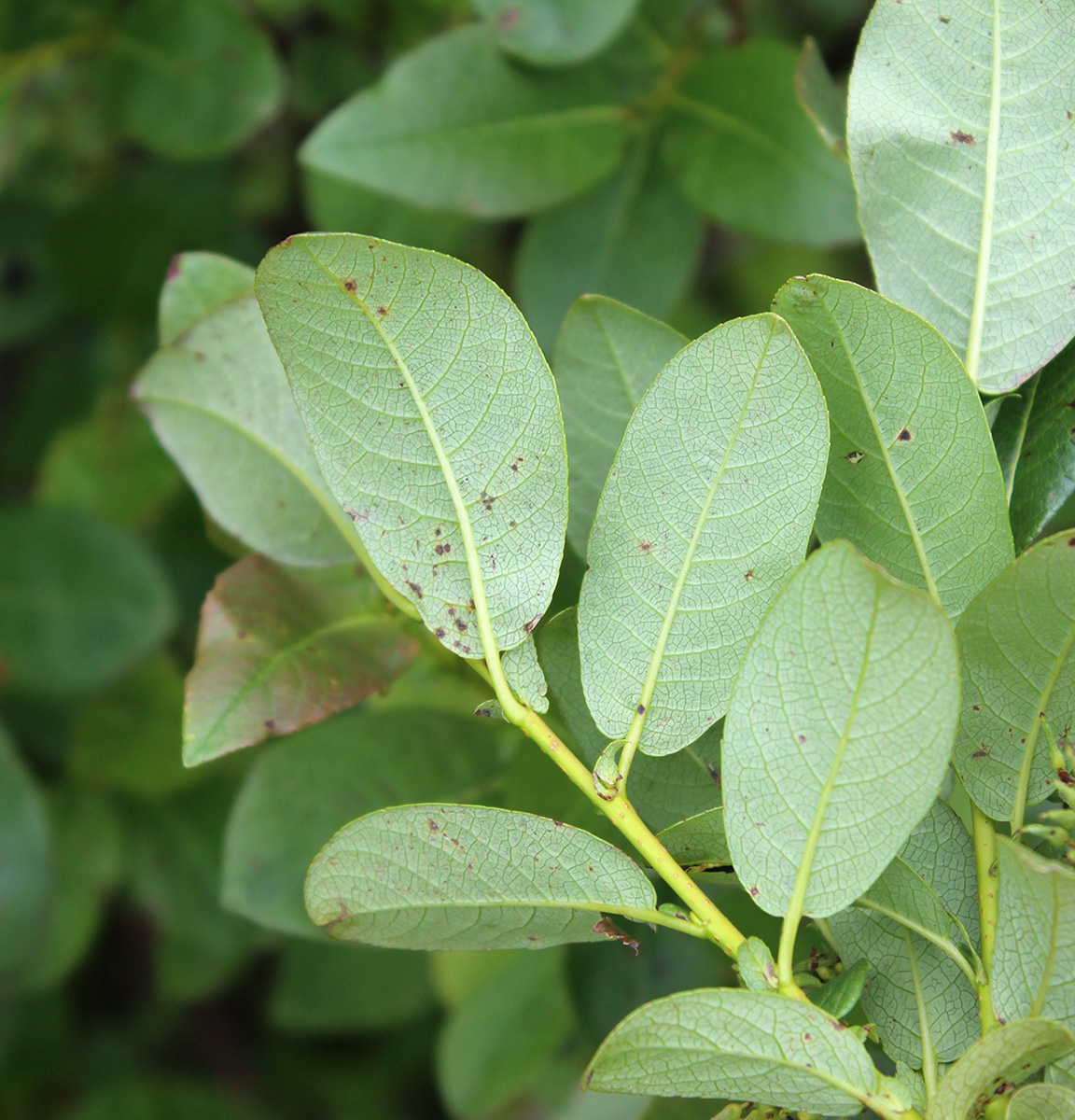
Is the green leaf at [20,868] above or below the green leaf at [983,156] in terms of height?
below

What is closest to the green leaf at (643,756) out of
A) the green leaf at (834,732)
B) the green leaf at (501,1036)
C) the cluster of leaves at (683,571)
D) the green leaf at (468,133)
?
the cluster of leaves at (683,571)

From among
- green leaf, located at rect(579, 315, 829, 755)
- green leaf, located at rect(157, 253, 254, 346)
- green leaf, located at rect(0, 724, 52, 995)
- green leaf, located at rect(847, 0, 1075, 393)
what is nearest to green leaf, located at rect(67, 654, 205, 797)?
green leaf, located at rect(0, 724, 52, 995)

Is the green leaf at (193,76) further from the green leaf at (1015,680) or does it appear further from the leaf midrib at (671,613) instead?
the green leaf at (1015,680)

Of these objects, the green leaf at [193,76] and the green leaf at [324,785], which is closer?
the green leaf at [324,785]

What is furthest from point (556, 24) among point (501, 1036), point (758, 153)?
point (501, 1036)

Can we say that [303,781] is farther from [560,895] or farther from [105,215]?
[105,215]

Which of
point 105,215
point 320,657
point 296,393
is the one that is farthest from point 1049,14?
point 105,215

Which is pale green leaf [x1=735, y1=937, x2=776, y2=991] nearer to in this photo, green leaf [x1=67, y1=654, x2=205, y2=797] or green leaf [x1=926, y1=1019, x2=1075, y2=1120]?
green leaf [x1=926, y1=1019, x2=1075, y2=1120]
